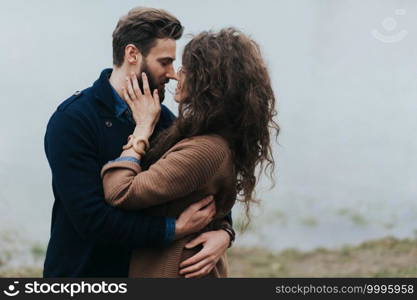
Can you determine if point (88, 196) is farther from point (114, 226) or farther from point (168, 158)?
point (168, 158)

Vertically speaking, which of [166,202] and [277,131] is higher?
[277,131]

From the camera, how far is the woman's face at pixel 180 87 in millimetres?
2381

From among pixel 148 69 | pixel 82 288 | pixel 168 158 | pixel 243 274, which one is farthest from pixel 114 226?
pixel 243 274

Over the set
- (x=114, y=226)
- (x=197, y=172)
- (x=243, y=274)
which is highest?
(x=197, y=172)

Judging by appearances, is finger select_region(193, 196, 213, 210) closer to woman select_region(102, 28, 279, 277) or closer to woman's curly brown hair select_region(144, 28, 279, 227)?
woman select_region(102, 28, 279, 277)

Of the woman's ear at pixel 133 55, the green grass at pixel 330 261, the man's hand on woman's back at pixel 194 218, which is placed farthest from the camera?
the green grass at pixel 330 261

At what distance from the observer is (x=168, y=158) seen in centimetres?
228

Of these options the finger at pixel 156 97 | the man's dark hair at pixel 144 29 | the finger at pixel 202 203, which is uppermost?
the man's dark hair at pixel 144 29

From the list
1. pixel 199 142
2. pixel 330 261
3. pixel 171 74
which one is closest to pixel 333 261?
pixel 330 261

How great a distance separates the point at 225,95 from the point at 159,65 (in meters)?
0.43

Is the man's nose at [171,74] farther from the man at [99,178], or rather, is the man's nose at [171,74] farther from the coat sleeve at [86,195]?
the coat sleeve at [86,195]

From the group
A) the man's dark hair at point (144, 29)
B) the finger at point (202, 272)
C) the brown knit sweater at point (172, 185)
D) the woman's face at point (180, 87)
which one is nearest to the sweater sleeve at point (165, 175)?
the brown knit sweater at point (172, 185)

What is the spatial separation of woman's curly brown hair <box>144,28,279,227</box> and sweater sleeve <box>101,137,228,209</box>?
3.1 inches

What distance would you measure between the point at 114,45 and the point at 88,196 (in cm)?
69
